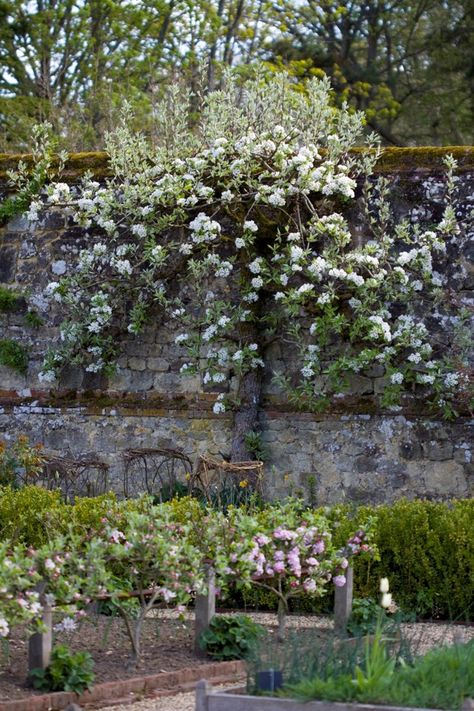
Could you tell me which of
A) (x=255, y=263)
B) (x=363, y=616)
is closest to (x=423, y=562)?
(x=363, y=616)

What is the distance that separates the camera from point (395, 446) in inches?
389

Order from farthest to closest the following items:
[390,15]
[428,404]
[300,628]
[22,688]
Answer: [390,15] → [428,404] → [300,628] → [22,688]

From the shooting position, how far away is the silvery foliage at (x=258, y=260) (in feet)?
32.4

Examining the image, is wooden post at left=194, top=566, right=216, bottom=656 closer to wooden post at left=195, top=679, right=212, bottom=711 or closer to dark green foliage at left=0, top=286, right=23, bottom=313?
wooden post at left=195, top=679, right=212, bottom=711

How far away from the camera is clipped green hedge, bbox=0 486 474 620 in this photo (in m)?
7.44

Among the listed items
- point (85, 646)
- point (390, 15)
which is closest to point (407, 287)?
point (85, 646)

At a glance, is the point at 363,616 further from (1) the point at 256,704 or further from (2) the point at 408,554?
(1) the point at 256,704

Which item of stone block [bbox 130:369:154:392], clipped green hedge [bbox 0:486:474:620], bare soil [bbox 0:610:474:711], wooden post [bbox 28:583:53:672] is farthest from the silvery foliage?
wooden post [bbox 28:583:53:672]

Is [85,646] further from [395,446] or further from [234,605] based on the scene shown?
[395,446]

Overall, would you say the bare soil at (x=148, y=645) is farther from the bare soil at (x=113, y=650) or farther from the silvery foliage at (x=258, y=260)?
the silvery foliage at (x=258, y=260)

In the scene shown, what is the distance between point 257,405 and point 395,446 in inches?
47.5

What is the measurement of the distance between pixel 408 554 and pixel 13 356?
478 cm

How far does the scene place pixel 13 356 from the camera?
11086mm

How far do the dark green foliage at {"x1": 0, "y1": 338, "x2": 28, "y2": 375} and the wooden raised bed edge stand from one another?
22.2ft
